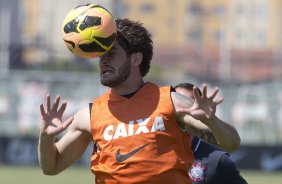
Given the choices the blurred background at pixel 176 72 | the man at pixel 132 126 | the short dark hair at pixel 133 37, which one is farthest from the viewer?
the blurred background at pixel 176 72

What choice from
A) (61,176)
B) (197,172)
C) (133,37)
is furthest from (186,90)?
(61,176)

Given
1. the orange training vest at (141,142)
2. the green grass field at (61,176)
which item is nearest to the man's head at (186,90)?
the orange training vest at (141,142)

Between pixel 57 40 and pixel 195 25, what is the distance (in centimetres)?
1167

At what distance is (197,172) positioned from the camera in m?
7.40

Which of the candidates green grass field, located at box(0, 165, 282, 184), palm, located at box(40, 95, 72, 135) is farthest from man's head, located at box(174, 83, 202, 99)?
green grass field, located at box(0, 165, 282, 184)

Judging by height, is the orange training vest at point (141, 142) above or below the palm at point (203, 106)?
below

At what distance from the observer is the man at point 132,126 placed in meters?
6.00

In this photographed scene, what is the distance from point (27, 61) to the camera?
85.3 ft

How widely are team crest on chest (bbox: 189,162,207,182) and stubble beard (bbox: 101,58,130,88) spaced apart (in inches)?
55.6

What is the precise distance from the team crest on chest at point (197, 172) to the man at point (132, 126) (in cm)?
115

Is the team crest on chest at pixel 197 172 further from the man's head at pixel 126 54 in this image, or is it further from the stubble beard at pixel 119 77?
the stubble beard at pixel 119 77

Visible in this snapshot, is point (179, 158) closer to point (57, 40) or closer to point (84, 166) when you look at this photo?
point (84, 166)

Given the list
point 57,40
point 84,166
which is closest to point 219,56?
point 57,40

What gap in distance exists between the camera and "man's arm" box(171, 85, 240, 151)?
5.73 m
